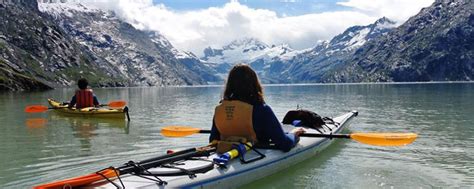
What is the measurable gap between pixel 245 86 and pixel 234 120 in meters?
0.95

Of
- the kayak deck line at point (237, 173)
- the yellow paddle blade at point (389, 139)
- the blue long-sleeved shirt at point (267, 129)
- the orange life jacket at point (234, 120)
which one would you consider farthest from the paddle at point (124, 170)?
the yellow paddle blade at point (389, 139)

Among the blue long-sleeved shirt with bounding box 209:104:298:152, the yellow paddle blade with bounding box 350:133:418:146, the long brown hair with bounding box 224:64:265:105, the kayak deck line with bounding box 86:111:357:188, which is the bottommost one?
the kayak deck line with bounding box 86:111:357:188

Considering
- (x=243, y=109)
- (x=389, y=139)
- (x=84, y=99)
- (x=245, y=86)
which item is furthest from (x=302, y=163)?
(x=84, y=99)

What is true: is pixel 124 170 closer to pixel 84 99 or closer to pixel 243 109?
pixel 243 109

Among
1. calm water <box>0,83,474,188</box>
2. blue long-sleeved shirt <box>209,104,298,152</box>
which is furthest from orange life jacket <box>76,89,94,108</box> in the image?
blue long-sleeved shirt <box>209,104,298,152</box>

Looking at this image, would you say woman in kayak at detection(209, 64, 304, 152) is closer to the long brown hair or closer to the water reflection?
the long brown hair

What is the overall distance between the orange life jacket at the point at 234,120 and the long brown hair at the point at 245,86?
22cm

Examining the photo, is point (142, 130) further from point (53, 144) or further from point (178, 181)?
point (178, 181)

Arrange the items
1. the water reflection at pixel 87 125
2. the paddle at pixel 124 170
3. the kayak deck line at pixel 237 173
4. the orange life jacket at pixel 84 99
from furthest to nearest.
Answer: the orange life jacket at pixel 84 99
the water reflection at pixel 87 125
the kayak deck line at pixel 237 173
the paddle at pixel 124 170

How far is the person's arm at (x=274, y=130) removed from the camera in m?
11.7

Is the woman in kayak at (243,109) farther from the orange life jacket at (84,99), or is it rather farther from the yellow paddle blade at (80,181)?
the orange life jacket at (84,99)

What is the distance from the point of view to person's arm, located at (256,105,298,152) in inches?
460

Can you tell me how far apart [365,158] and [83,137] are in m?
14.2

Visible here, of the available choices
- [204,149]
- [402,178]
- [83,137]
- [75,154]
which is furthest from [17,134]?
[402,178]
